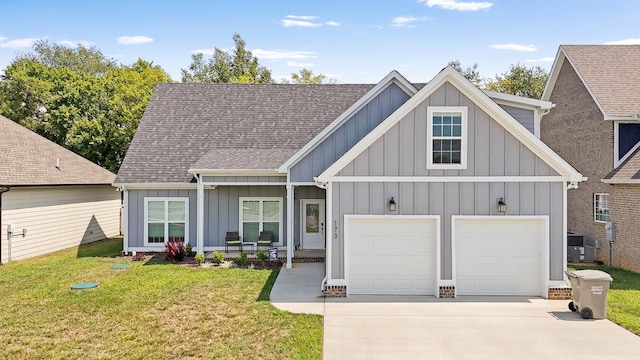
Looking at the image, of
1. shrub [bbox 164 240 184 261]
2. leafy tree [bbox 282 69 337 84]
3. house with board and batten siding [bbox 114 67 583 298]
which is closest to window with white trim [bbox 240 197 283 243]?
shrub [bbox 164 240 184 261]

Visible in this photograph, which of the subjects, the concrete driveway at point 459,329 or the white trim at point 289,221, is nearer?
the concrete driveway at point 459,329

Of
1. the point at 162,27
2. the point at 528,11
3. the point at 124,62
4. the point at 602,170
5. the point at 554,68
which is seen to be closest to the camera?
the point at 602,170

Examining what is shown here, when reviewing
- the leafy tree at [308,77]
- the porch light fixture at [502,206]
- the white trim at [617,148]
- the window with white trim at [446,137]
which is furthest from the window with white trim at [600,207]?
the leafy tree at [308,77]

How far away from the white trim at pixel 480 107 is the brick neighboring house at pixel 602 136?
5.46 m

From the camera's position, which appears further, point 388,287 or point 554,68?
point 554,68

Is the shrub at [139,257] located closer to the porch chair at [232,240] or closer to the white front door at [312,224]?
the porch chair at [232,240]

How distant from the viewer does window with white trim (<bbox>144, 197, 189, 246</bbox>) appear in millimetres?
16531

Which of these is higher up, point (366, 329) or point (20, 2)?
point (20, 2)

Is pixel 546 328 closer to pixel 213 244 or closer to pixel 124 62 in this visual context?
pixel 213 244

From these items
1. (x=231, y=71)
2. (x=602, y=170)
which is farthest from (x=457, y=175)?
(x=231, y=71)

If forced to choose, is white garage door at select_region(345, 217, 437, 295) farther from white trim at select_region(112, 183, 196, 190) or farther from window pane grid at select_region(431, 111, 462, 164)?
white trim at select_region(112, 183, 196, 190)

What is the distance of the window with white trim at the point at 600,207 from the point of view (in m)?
15.8

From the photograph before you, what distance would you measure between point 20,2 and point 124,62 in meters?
27.0

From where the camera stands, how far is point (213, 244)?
16391 mm
